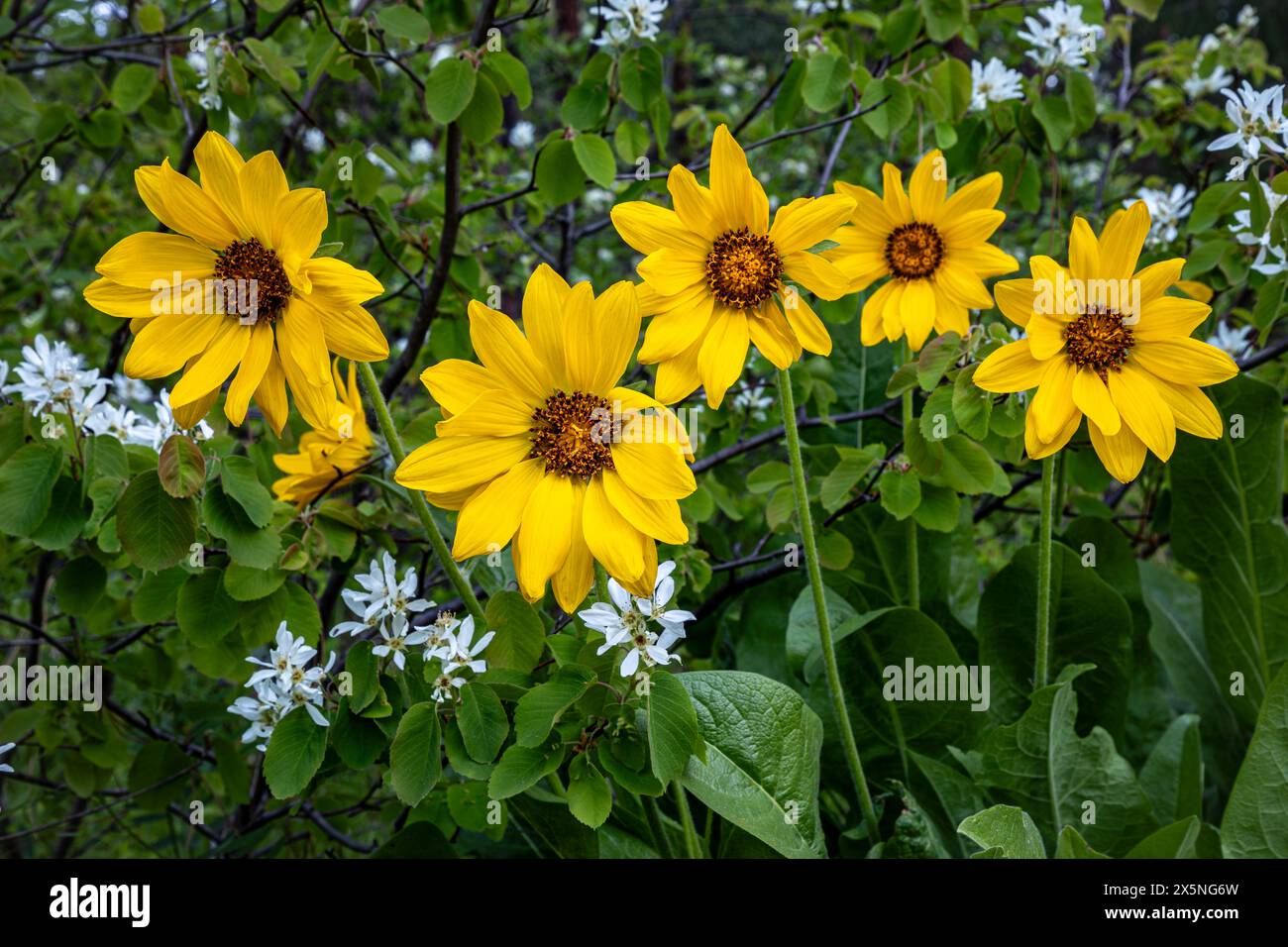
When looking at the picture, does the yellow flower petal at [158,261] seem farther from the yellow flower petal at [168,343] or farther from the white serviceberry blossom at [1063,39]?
the white serviceberry blossom at [1063,39]

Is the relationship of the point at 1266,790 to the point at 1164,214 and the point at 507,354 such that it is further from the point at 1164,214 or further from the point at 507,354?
the point at 1164,214

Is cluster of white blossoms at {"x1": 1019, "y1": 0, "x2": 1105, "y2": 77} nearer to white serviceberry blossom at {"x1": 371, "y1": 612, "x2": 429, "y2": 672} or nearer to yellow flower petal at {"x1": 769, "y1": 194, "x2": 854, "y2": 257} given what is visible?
yellow flower petal at {"x1": 769, "y1": 194, "x2": 854, "y2": 257}

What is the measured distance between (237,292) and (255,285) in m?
0.02

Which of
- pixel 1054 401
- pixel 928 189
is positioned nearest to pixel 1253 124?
pixel 928 189

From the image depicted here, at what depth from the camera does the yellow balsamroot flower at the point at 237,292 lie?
110 centimetres

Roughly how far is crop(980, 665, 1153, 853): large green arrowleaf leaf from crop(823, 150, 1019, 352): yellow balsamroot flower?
548 mm

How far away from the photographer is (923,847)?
4.55 ft

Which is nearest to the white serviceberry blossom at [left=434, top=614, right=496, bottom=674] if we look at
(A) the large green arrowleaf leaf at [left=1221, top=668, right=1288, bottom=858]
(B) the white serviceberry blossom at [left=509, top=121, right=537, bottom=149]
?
(A) the large green arrowleaf leaf at [left=1221, top=668, right=1288, bottom=858]

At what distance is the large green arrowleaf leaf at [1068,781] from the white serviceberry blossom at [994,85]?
1.24 meters

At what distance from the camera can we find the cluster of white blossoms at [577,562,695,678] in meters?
1.14

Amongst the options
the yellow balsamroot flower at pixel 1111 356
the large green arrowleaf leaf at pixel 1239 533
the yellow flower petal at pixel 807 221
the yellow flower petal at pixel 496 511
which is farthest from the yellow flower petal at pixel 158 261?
the large green arrowleaf leaf at pixel 1239 533
